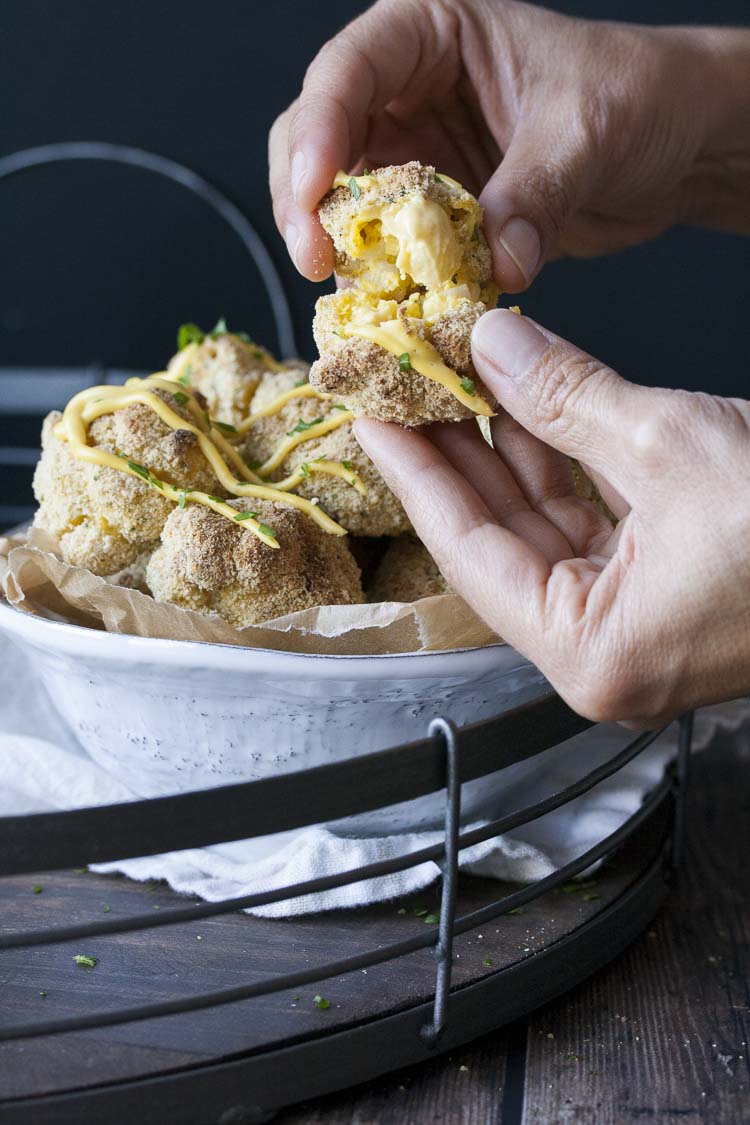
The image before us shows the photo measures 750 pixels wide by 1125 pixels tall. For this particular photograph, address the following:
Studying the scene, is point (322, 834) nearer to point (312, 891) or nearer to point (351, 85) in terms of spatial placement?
point (312, 891)

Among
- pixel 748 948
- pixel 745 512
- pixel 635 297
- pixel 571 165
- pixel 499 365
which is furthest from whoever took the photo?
pixel 635 297

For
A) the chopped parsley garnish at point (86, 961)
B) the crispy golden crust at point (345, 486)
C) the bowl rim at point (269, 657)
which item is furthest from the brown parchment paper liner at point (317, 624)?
the chopped parsley garnish at point (86, 961)

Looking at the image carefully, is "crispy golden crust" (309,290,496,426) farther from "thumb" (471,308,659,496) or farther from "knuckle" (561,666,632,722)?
"knuckle" (561,666,632,722)

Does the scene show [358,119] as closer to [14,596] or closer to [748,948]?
[14,596]

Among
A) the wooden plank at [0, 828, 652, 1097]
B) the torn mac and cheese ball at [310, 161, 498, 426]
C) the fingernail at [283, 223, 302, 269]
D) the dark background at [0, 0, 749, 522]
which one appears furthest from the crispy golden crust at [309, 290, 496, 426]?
the dark background at [0, 0, 749, 522]

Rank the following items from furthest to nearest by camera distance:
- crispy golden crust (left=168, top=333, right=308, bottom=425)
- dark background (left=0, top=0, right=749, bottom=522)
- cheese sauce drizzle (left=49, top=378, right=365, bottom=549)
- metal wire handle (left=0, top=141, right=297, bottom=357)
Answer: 1. dark background (left=0, top=0, right=749, bottom=522)
2. metal wire handle (left=0, top=141, right=297, bottom=357)
3. crispy golden crust (left=168, top=333, right=308, bottom=425)
4. cheese sauce drizzle (left=49, top=378, right=365, bottom=549)

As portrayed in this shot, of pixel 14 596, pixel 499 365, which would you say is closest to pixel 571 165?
pixel 499 365
